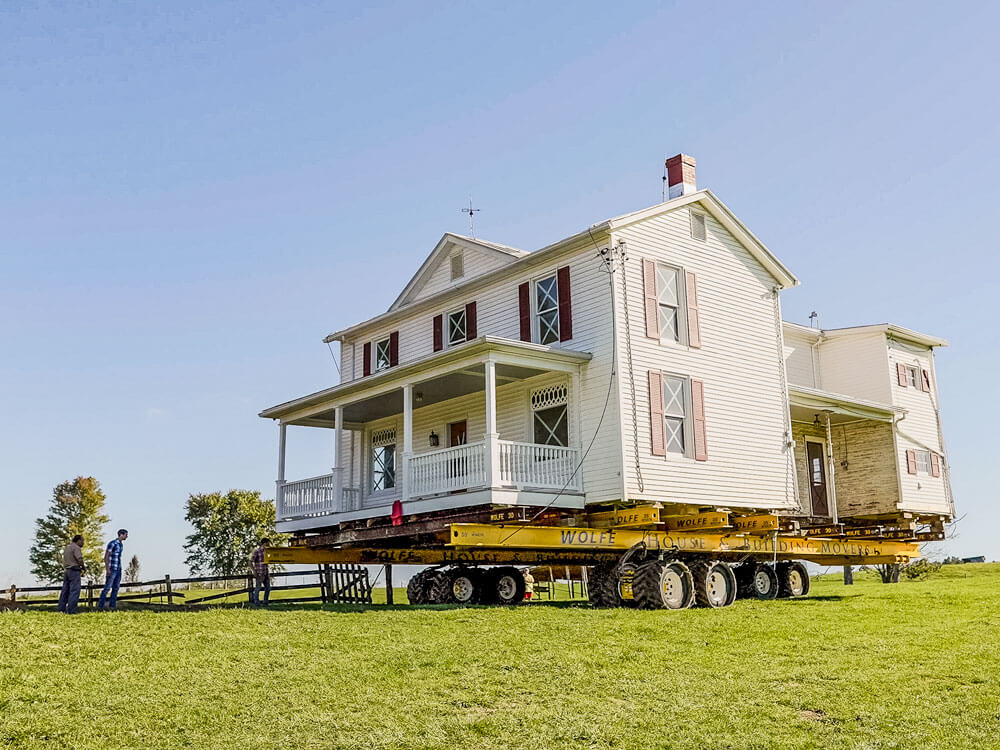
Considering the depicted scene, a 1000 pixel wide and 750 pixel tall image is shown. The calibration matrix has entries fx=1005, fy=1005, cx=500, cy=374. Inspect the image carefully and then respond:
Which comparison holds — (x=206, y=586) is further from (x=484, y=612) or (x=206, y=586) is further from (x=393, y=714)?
(x=393, y=714)

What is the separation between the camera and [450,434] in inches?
1019

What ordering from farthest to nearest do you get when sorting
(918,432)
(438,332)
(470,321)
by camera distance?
(918,432) < (438,332) < (470,321)

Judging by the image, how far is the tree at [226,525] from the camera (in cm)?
6219

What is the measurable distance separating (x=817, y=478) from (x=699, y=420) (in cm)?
904

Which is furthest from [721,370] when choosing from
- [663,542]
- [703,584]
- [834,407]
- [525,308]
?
[834,407]

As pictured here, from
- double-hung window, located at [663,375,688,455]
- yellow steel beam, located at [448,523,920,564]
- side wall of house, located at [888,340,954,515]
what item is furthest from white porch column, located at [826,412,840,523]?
double-hung window, located at [663,375,688,455]

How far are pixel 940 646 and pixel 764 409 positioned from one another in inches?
418

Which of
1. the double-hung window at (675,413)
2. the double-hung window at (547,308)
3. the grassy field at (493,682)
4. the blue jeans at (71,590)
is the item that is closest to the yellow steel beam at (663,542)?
the double-hung window at (675,413)

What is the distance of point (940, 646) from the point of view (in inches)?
570

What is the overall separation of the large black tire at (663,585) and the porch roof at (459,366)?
180 inches

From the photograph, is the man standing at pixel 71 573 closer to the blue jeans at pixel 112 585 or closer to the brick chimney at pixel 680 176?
the blue jeans at pixel 112 585

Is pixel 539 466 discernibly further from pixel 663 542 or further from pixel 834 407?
pixel 834 407

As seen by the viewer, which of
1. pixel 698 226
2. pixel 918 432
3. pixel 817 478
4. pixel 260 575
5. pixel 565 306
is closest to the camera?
pixel 565 306

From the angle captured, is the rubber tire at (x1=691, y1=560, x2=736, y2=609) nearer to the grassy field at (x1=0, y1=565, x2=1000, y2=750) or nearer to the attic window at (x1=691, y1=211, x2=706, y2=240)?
the grassy field at (x1=0, y1=565, x2=1000, y2=750)
